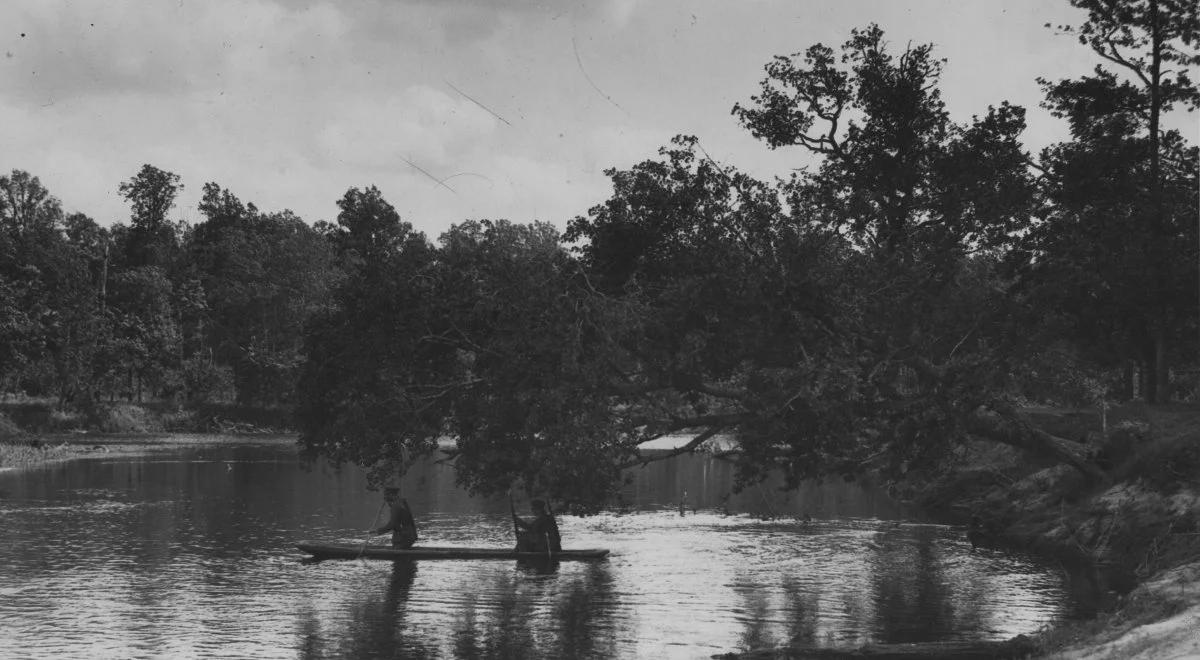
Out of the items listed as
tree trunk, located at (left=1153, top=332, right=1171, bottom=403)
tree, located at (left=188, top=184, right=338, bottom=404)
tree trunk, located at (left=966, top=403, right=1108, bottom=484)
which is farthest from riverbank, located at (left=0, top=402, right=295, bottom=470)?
tree trunk, located at (left=1153, top=332, right=1171, bottom=403)

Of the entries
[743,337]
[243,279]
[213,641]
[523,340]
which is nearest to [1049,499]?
[743,337]

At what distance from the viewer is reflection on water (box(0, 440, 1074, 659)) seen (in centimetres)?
2403

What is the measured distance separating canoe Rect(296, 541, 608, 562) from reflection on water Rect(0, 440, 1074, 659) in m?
0.39

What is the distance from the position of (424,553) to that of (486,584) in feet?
10.8

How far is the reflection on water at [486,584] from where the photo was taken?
78.8 ft

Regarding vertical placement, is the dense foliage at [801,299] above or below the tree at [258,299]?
below

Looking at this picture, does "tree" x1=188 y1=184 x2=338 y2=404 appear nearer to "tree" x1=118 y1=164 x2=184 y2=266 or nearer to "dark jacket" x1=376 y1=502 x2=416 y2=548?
"tree" x1=118 y1=164 x2=184 y2=266

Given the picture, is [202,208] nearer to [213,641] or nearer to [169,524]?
[169,524]

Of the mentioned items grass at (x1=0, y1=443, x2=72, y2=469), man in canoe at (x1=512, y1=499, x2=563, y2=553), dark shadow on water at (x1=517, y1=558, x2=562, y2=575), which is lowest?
dark shadow on water at (x1=517, y1=558, x2=562, y2=575)

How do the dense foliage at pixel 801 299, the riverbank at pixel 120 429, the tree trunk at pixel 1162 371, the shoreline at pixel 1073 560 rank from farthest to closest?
the riverbank at pixel 120 429, the tree trunk at pixel 1162 371, the dense foliage at pixel 801 299, the shoreline at pixel 1073 560

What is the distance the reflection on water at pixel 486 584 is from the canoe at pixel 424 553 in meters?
0.39

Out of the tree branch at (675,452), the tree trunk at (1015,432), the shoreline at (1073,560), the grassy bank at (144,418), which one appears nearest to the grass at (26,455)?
the shoreline at (1073,560)

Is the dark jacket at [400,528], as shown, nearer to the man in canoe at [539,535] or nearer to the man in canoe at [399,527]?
the man in canoe at [399,527]

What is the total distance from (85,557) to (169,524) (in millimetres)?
8892
